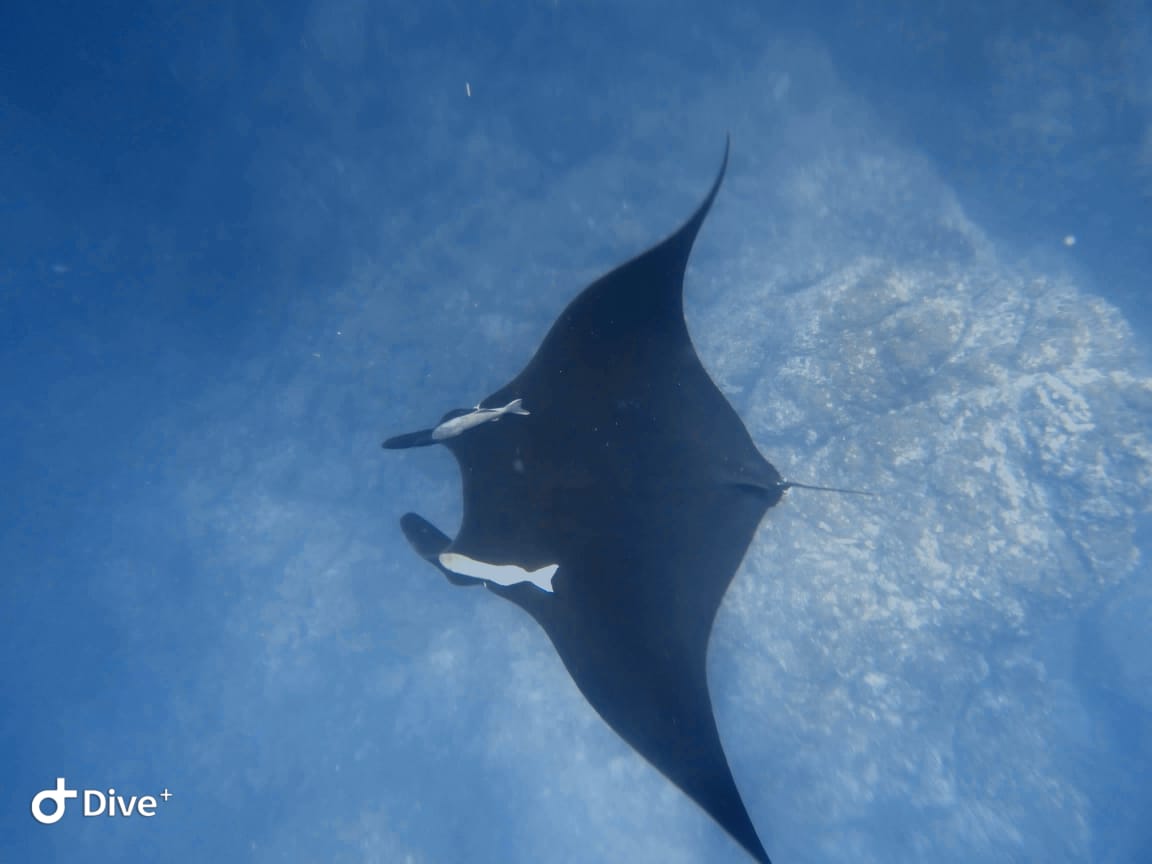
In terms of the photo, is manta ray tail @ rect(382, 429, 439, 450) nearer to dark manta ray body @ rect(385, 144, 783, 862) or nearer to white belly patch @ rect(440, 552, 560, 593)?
dark manta ray body @ rect(385, 144, 783, 862)

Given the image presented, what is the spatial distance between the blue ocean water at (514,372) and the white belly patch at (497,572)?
4994 millimetres

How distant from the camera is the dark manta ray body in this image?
3.38m

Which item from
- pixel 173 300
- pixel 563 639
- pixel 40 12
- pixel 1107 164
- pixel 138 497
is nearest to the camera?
pixel 563 639

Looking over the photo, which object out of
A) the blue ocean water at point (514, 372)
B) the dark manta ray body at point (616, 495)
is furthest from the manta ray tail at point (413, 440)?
the blue ocean water at point (514, 372)

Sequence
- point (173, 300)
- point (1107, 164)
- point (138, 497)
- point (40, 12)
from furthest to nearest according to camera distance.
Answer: point (138, 497) → point (173, 300) → point (1107, 164) → point (40, 12)

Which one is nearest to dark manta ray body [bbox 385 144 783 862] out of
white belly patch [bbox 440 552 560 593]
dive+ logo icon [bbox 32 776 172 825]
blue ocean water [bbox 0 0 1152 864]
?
white belly patch [bbox 440 552 560 593]

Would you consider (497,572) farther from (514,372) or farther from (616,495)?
(514,372)

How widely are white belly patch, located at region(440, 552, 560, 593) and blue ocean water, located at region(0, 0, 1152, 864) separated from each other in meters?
4.99

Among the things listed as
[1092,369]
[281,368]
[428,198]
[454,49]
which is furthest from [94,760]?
[1092,369]

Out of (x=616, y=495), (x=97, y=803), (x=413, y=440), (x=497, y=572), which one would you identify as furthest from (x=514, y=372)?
(x=97, y=803)

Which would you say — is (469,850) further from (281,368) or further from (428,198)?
(428,198)

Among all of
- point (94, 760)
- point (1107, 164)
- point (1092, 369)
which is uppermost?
point (1107, 164)

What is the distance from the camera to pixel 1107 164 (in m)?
7.43

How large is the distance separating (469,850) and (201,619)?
5.40 m
